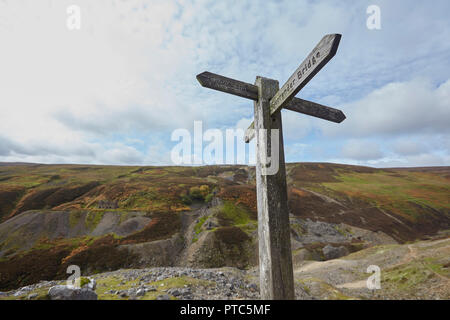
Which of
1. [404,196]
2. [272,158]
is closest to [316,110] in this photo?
[272,158]

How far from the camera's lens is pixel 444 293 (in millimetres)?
10008

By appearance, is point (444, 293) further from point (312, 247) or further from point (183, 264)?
point (183, 264)

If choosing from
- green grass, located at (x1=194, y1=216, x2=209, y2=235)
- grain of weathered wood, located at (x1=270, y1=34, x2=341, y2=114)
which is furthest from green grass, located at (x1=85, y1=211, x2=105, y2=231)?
grain of weathered wood, located at (x1=270, y1=34, x2=341, y2=114)

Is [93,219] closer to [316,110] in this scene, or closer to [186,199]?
[186,199]

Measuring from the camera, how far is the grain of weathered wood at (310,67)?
2.88 metres

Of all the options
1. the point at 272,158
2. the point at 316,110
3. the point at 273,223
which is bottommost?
the point at 273,223

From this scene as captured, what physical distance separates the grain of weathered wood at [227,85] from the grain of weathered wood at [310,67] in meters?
0.68

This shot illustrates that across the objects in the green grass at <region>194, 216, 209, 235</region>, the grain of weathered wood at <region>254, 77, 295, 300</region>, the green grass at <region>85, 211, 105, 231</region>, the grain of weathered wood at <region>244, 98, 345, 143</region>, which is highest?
the grain of weathered wood at <region>244, 98, 345, 143</region>

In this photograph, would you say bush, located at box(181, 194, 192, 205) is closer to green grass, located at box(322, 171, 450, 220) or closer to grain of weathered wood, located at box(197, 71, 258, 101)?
grain of weathered wood, located at box(197, 71, 258, 101)

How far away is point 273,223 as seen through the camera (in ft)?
13.4

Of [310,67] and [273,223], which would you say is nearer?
[310,67]

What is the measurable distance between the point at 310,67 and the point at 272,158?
1.81m

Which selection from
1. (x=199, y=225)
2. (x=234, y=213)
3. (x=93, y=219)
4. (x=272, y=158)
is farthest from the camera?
(x=234, y=213)

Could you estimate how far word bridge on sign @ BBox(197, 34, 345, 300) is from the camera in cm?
396
